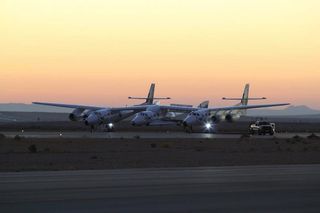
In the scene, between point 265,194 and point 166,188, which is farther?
point 166,188

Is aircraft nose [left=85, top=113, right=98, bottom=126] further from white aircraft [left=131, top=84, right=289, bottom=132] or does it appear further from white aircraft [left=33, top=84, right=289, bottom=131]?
white aircraft [left=131, top=84, right=289, bottom=132]

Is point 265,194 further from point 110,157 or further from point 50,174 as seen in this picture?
point 110,157

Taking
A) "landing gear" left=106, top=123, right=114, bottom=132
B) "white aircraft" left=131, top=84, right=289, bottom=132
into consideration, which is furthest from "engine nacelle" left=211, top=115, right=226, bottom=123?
"landing gear" left=106, top=123, right=114, bottom=132

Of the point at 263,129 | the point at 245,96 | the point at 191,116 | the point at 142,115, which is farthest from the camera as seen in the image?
the point at 245,96

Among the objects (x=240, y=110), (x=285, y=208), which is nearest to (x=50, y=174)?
(x=285, y=208)

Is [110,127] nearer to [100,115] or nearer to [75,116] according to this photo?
[100,115]

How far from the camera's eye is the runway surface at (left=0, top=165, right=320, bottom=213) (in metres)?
13.0

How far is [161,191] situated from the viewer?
15797 millimetres

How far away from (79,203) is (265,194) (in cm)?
452

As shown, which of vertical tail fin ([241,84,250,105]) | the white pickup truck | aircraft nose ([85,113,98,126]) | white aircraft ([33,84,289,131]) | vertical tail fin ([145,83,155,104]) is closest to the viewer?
the white pickup truck

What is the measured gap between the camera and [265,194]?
50.1ft

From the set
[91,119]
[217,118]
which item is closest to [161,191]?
[91,119]

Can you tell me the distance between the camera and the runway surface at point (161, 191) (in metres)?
13.0

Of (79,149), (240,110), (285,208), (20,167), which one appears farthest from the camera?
(240,110)
